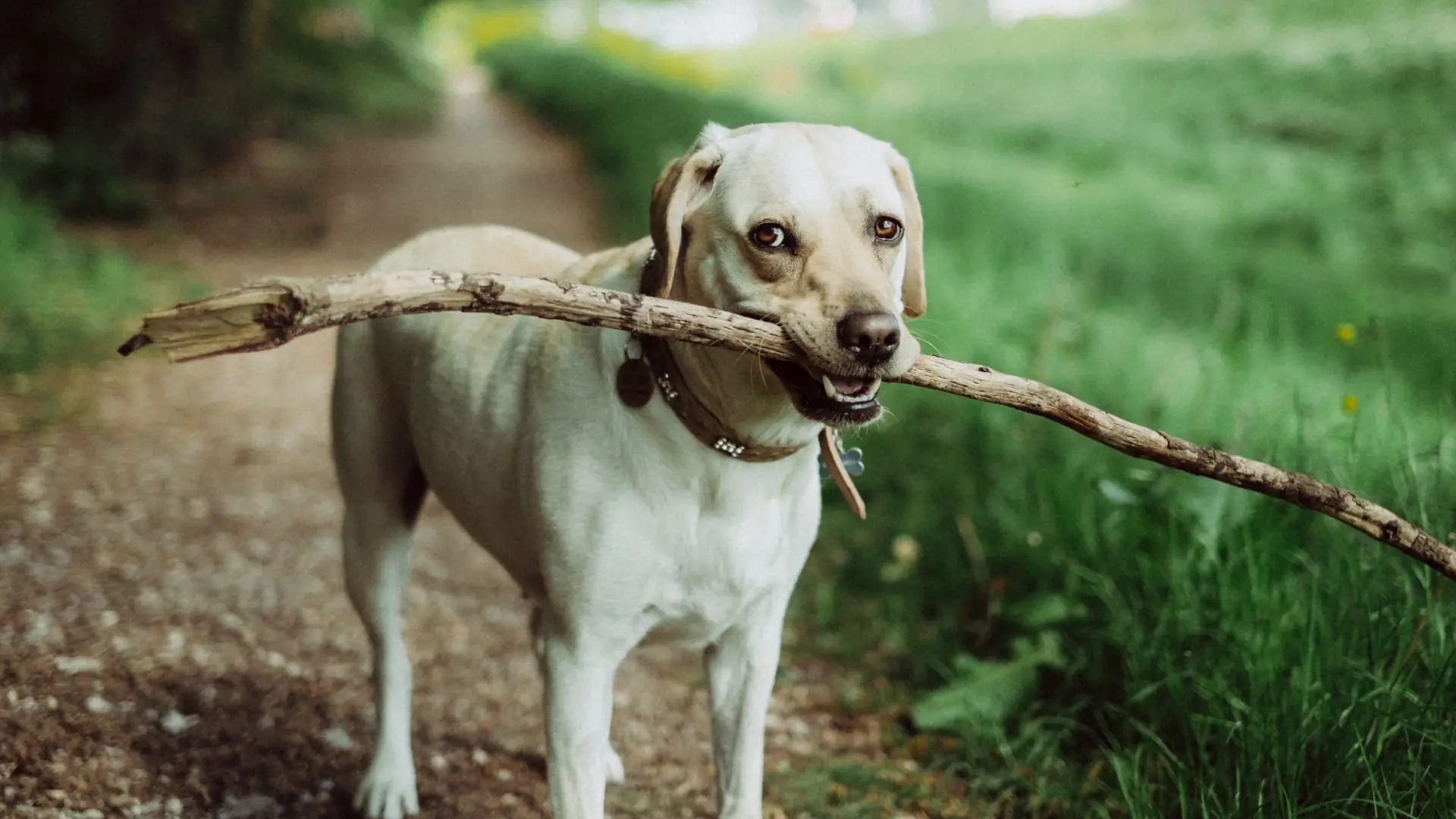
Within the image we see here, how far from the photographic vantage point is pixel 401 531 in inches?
117

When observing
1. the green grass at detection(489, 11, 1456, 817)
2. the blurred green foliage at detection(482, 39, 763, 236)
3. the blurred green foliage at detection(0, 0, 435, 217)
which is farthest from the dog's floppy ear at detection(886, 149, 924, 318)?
the blurred green foliage at detection(0, 0, 435, 217)

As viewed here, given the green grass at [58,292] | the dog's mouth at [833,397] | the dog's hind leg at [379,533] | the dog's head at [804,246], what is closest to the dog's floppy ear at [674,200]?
the dog's head at [804,246]

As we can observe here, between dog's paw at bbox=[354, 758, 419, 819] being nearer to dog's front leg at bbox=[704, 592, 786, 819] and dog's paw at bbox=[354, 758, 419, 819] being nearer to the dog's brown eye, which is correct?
dog's front leg at bbox=[704, 592, 786, 819]

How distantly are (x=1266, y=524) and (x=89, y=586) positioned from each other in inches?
148

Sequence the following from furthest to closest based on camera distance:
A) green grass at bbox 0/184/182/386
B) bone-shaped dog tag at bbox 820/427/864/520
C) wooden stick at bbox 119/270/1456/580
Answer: green grass at bbox 0/184/182/386
bone-shaped dog tag at bbox 820/427/864/520
wooden stick at bbox 119/270/1456/580

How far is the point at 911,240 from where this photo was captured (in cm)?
250

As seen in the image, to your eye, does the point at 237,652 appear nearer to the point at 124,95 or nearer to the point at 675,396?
the point at 675,396

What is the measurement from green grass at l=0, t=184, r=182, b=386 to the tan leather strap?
15.7 ft

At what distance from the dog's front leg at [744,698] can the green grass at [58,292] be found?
15.5ft

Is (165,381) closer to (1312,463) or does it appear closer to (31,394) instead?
(31,394)

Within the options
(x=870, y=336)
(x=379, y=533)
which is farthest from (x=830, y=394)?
(x=379, y=533)

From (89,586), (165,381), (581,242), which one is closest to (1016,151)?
(581,242)

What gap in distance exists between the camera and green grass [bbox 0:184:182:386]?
5.95m

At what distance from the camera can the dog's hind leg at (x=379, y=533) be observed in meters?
2.92
